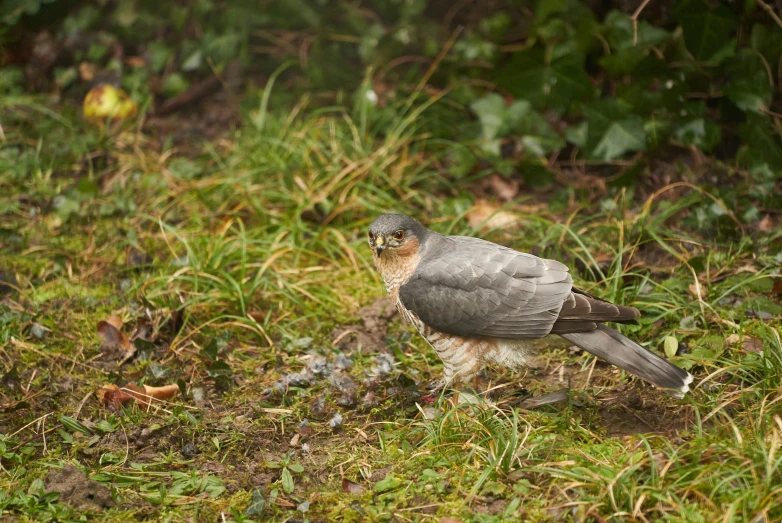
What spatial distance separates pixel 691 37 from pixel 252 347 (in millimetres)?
3430

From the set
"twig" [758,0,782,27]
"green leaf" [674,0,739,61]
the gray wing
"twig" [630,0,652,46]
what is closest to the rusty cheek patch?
the gray wing

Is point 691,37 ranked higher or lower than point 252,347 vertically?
higher

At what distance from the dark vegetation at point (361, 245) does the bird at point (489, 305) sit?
0.30 meters

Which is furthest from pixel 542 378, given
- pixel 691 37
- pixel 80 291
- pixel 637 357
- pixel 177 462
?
pixel 80 291

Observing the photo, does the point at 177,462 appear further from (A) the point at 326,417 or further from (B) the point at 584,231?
(B) the point at 584,231

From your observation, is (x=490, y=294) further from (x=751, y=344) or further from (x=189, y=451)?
(x=189, y=451)

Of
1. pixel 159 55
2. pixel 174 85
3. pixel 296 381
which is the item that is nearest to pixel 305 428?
pixel 296 381

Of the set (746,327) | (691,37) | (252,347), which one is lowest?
(252,347)

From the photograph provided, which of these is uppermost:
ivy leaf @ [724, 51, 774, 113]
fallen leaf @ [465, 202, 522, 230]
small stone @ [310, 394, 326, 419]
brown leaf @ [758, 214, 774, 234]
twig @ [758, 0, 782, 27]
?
twig @ [758, 0, 782, 27]

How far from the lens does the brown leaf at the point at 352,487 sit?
3.36m

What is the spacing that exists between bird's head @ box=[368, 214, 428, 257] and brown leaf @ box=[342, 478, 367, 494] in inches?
47.2

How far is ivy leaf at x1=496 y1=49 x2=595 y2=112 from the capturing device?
221 inches

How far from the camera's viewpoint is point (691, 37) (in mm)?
5188

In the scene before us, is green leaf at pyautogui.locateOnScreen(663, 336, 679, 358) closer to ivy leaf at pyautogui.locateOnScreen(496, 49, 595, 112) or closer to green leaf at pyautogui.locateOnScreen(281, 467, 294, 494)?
green leaf at pyautogui.locateOnScreen(281, 467, 294, 494)
